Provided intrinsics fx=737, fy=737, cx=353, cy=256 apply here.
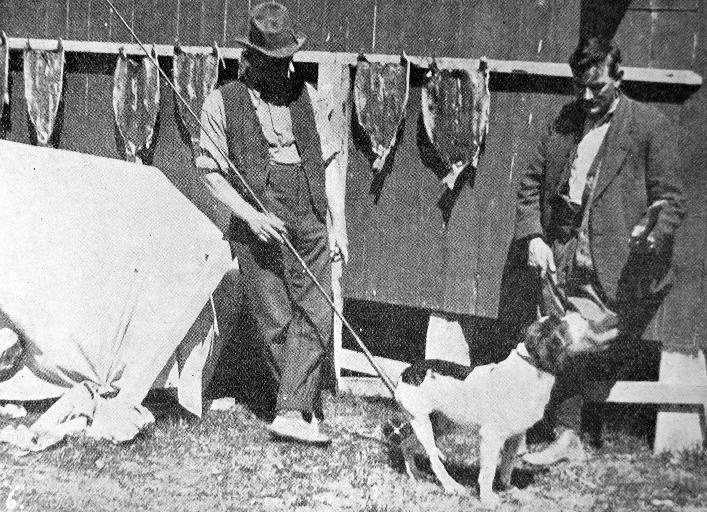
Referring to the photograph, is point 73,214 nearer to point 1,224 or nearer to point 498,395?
A: point 1,224

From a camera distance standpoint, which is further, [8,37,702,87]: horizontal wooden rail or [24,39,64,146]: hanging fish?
[24,39,64,146]: hanging fish

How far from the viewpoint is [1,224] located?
12.0ft

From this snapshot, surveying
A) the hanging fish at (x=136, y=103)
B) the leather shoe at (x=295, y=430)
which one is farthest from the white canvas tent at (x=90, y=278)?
the hanging fish at (x=136, y=103)

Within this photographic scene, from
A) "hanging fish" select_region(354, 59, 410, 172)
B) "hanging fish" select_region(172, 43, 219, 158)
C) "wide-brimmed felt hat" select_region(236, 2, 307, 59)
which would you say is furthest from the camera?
"hanging fish" select_region(172, 43, 219, 158)

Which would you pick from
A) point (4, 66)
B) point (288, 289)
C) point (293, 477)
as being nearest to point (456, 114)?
point (288, 289)

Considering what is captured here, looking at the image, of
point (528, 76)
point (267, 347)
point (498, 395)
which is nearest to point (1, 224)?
point (267, 347)

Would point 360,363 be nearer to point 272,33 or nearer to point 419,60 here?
point 419,60

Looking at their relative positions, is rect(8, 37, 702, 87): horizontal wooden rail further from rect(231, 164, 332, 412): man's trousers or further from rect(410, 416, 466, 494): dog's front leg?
rect(410, 416, 466, 494): dog's front leg

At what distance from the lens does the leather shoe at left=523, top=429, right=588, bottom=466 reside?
11.5 ft

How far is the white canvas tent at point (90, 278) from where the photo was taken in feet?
11.9

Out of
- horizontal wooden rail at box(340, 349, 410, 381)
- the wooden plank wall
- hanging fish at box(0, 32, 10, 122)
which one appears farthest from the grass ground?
hanging fish at box(0, 32, 10, 122)

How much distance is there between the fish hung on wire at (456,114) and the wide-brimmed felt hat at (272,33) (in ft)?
2.78

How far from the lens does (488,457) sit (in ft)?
10.1

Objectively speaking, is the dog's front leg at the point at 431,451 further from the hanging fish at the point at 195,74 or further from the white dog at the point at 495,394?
the hanging fish at the point at 195,74
